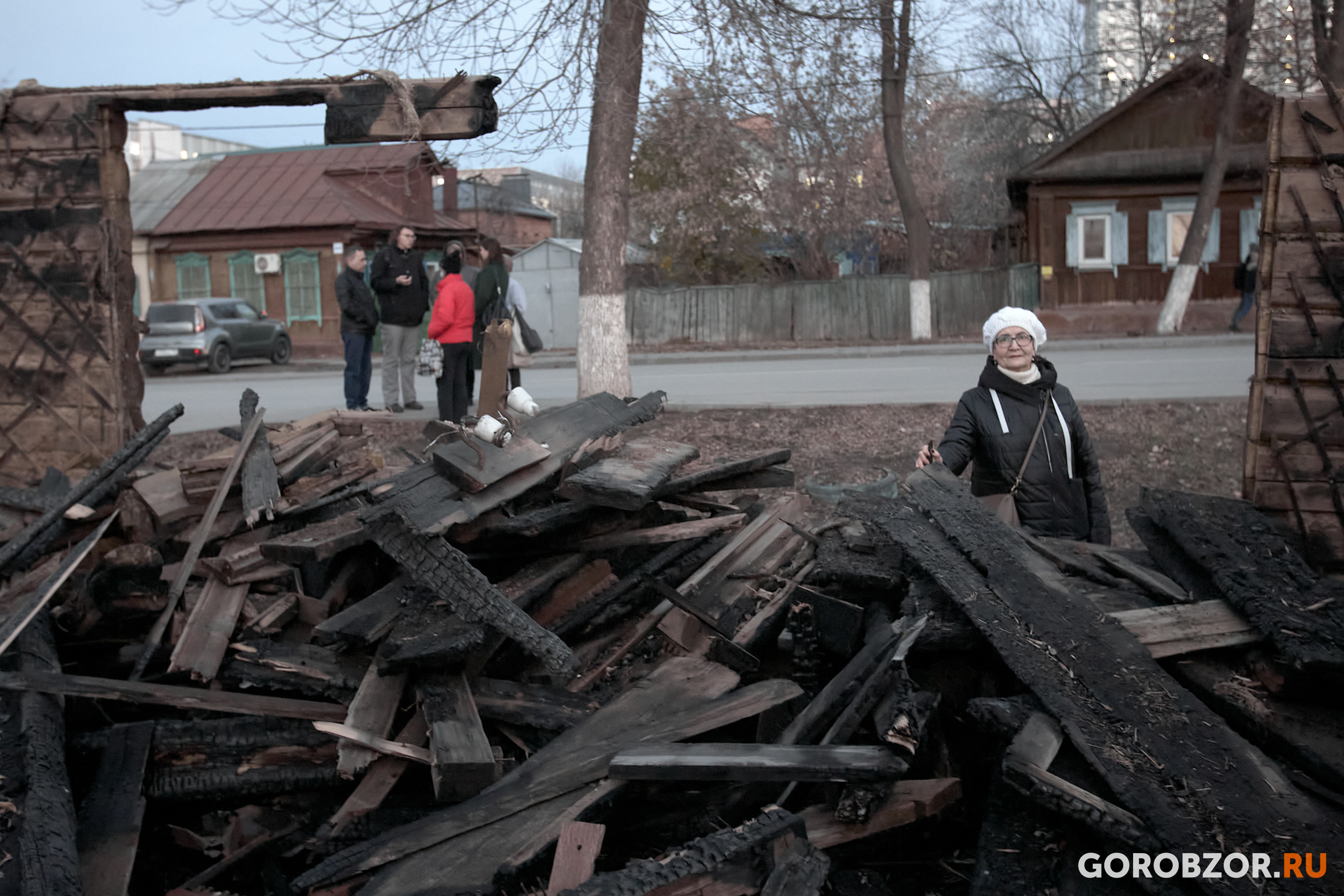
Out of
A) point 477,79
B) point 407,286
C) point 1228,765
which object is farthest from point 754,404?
point 1228,765

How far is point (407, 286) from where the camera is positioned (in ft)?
36.7

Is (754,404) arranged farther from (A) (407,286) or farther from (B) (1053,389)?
(B) (1053,389)

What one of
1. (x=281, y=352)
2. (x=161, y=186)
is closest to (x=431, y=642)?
(x=281, y=352)

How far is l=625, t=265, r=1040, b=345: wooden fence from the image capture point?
29.2m

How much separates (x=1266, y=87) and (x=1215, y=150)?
6.20m

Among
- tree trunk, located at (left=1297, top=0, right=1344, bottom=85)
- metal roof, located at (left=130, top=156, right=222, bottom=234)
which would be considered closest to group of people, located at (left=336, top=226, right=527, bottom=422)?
tree trunk, located at (left=1297, top=0, right=1344, bottom=85)

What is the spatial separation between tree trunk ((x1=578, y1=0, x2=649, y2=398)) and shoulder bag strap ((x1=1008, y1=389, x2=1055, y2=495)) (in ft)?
19.0

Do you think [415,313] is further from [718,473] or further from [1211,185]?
[1211,185]

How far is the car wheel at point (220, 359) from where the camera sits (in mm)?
24109

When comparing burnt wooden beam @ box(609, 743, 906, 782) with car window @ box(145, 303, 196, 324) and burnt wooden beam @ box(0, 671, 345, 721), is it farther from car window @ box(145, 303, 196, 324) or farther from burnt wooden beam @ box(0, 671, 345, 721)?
car window @ box(145, 303, 196, 324)

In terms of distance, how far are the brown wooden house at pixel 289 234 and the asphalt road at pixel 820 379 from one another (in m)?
8.19

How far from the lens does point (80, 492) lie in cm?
491

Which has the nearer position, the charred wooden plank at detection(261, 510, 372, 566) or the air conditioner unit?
the charred wooden plank at detection(261, 510, 372, 566)

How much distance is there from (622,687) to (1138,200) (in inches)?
1126
